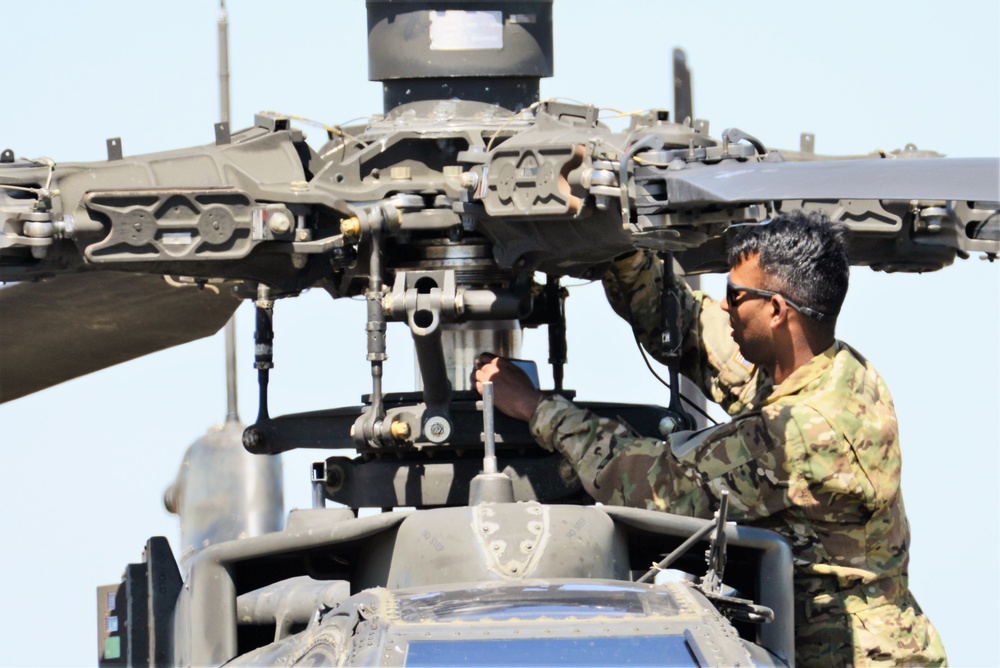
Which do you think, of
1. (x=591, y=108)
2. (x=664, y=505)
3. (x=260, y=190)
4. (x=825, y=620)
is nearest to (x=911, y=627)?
(x=825, y=620)

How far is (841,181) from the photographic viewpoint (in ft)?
19.6

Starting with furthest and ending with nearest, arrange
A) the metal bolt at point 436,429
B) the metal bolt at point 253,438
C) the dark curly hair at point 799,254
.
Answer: the metal bolt at point 253,438 → the metal bolt at point 436,429 → the dark curly hair at point 799,254

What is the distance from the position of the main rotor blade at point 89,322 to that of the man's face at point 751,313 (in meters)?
2.66

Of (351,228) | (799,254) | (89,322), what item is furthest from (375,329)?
(89,322)

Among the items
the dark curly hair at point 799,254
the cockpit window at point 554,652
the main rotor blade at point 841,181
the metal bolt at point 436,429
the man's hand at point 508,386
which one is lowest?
the cockpit window at point 554,652

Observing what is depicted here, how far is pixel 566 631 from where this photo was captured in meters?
5.80

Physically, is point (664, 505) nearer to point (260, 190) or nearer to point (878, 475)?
point (878, 475)

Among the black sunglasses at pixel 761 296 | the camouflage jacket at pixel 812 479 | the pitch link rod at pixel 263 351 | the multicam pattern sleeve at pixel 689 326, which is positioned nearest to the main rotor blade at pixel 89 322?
the pitch link rod at pixel 263 351

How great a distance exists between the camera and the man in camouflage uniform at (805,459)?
6.85m

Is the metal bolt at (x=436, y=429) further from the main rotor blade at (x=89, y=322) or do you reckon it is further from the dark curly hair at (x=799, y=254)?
the main rotor blade at (x=89, y=322)

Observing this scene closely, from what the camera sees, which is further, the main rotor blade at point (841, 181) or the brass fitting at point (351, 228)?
the brass fitting at point (351, 228)

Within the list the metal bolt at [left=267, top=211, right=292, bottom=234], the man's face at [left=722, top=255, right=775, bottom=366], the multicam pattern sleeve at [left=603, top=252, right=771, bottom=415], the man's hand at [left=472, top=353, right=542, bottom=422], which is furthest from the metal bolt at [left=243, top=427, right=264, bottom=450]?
the man's face at [left=722, top=255, right=775, bottom=366]

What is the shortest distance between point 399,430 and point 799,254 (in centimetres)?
160

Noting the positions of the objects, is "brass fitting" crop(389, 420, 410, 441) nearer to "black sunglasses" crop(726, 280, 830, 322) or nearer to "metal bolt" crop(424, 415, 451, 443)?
"metal bolt" crop(424, 415, 451, 443)
